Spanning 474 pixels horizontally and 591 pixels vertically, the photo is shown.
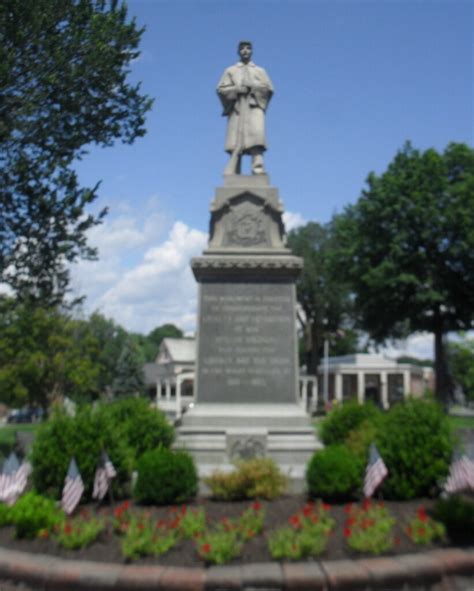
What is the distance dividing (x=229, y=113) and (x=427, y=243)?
24.6 m

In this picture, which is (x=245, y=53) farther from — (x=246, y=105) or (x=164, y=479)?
(x=164, y=479)

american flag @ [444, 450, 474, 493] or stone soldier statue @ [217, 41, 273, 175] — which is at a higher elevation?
stone soldier statue @ [217, 41, 273, 175]

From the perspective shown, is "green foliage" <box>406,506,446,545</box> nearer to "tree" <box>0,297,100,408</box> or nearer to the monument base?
the monument base

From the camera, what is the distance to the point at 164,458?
29.2 ft

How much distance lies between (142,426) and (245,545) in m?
4.29

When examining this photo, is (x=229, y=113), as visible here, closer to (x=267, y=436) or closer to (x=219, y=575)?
(x=267, y=436)

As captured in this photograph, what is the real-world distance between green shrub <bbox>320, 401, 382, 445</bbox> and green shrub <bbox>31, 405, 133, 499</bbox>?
13.8 feet

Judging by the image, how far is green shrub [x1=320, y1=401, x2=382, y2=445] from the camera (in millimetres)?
11477

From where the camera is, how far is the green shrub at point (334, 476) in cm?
858

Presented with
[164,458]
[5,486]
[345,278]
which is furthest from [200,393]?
[345,278]

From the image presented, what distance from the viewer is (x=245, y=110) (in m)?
13.9

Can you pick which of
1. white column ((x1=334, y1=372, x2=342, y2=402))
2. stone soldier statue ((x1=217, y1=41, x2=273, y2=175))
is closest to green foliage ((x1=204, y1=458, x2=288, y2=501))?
Result: stone soldier statue ((x1=217, y1=41, x2=273, y2=175))

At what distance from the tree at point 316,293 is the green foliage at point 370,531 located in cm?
5254

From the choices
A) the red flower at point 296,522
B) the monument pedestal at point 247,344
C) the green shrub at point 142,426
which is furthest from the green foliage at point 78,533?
the monument pedestal at point 247,344
